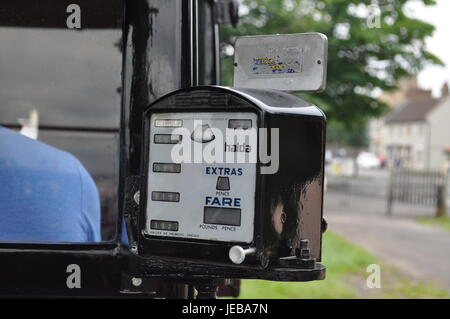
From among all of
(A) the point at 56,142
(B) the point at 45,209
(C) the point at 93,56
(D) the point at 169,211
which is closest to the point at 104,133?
(A) the point at 56,142

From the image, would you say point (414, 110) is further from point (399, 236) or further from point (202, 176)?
point (202, 176)

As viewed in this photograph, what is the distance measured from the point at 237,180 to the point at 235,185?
0.02 metres

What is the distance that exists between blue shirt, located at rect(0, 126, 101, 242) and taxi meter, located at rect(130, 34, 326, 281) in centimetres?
56

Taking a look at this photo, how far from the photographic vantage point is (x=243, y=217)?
193 centimetres

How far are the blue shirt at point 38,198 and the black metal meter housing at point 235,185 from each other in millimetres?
544

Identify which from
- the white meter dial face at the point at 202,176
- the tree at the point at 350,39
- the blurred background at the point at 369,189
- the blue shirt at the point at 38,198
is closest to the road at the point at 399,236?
the blurred background at the point at 369,189

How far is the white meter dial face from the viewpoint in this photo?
1.92 m

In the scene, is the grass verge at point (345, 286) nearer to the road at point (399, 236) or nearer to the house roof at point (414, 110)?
the road at point (399, 236)

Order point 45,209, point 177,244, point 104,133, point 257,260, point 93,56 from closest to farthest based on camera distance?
point 257,260
point 177,244
point 45,209
point 93,56
point 104,133

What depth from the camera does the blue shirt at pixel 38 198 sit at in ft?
8.06

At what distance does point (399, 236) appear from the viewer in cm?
1376
